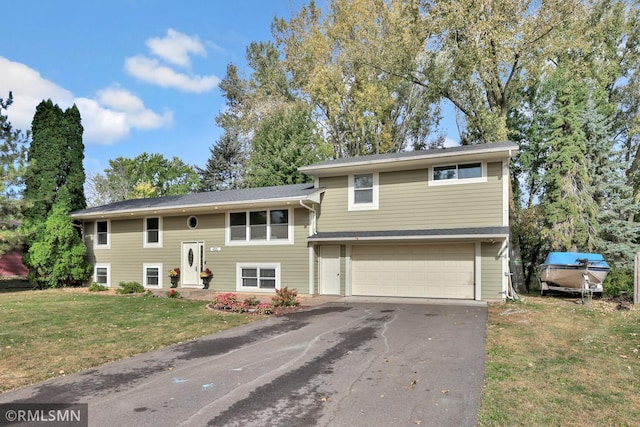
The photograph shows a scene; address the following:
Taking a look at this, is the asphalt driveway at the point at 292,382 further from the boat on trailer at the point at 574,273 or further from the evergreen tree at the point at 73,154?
the evergreen tree at the point at 73,154

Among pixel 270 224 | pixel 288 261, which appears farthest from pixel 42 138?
pixel 288 261

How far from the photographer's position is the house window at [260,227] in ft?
50.4

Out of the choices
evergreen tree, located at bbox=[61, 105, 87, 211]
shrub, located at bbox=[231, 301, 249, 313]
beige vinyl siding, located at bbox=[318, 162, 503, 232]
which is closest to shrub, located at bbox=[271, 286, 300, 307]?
shrub, located at bbox=[231, 301, 249, 313]

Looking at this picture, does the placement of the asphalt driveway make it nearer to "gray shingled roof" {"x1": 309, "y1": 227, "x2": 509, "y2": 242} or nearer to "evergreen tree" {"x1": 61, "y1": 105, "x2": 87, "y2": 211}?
"gray shingled roof" {"x1": 309, "y1": 227, "x2": 509, "y2": 242}

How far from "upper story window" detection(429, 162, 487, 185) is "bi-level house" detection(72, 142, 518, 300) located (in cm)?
3

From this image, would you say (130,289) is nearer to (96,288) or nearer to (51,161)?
(96,288)

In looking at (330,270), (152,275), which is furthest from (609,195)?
(152,275)

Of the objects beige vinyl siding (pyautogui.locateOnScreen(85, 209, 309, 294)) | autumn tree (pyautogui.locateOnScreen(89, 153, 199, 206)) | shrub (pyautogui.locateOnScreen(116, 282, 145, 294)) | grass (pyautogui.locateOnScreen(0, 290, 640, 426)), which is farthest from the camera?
autumn tree (pyautogui.locateOnScreen(89, 153, 199, 206))

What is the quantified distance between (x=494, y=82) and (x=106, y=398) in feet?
63.3

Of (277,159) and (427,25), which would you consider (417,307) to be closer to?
(427,25)

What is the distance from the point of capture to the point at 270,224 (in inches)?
615

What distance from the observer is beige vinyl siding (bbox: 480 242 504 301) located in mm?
12461

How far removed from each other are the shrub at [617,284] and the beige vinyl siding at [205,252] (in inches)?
436

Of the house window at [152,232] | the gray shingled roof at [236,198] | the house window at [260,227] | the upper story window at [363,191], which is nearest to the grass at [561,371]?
the upper story window at [363,191]
